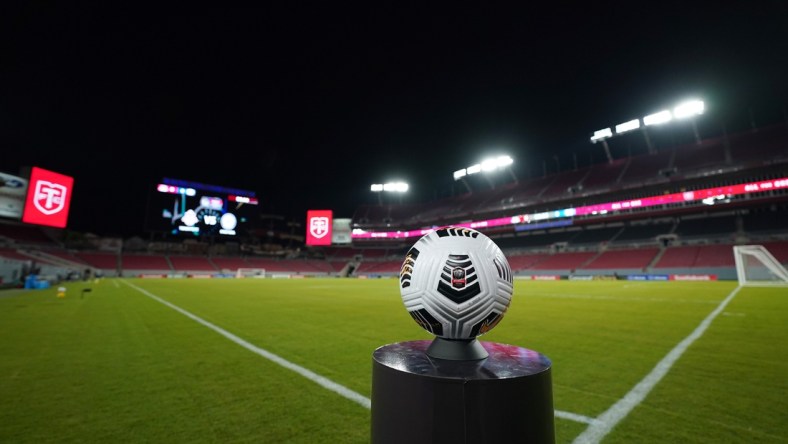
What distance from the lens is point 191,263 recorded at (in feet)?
166

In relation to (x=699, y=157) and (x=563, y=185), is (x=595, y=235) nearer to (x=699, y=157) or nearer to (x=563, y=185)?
(x=563, y=185)

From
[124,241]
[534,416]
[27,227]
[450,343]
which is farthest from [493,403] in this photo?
[124,241]

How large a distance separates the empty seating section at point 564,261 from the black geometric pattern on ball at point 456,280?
43479 millimetres

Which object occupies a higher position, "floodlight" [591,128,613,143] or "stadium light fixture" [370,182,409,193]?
"floodlight" [591,128,613,143]

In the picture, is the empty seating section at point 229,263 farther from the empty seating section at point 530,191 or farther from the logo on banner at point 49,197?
the empty seating section at point 530,191

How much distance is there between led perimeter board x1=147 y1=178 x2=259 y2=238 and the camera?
143 feet

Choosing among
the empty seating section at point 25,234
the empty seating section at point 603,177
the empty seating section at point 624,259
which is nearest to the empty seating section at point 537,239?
the empty seating section at point 603,177

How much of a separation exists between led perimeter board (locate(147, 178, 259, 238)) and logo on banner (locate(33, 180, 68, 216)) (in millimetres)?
8431

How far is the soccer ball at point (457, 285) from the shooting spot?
165cm

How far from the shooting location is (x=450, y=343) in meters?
1.66

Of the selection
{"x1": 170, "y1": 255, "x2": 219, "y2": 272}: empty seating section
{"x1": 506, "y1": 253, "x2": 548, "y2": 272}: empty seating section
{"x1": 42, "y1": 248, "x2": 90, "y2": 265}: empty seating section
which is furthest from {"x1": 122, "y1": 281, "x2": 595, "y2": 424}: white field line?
{"x1": 170, "y1": 255, "x2": 219, "y2": 272}: empty seating section

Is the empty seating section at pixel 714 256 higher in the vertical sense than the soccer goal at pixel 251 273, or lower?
higher

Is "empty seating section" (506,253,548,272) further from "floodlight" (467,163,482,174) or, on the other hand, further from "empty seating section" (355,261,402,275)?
"empty seating section" (355,261,402,275)

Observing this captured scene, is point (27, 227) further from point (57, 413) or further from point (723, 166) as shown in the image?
point (723, 166)
